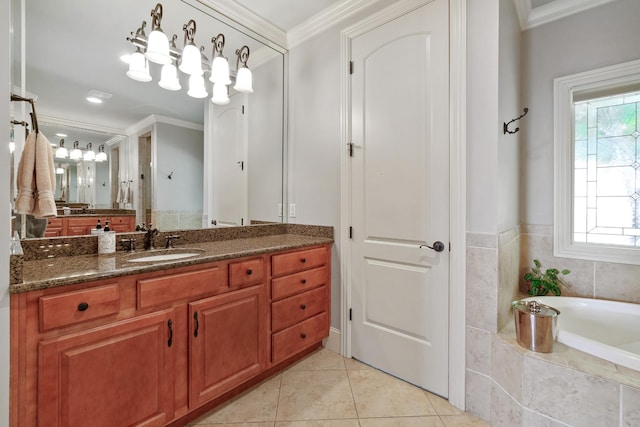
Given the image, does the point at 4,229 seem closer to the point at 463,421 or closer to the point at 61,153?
the point at 61,153

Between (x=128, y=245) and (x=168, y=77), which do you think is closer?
(x=128, y=245)

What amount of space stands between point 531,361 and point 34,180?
93.7 inches

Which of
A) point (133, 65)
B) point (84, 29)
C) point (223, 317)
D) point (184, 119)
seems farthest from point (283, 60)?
point (223, 317)

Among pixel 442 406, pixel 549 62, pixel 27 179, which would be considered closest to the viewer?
pixel 27 179

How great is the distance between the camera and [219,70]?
6.64ft

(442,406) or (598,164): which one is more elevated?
(598,164)

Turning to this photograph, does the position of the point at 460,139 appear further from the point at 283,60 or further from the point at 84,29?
the point at 84,29

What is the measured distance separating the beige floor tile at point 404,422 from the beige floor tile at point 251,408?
52 cm

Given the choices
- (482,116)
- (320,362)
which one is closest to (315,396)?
(320,362)

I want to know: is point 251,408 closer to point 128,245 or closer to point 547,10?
point 128,245

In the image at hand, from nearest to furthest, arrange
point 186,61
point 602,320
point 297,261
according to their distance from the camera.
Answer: point 602,320
point 186,61
point 297,261

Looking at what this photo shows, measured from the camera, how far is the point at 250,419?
5.03 ft

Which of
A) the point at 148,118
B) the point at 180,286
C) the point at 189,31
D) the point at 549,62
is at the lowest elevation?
the point at 180,286

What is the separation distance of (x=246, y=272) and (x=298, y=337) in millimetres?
689
